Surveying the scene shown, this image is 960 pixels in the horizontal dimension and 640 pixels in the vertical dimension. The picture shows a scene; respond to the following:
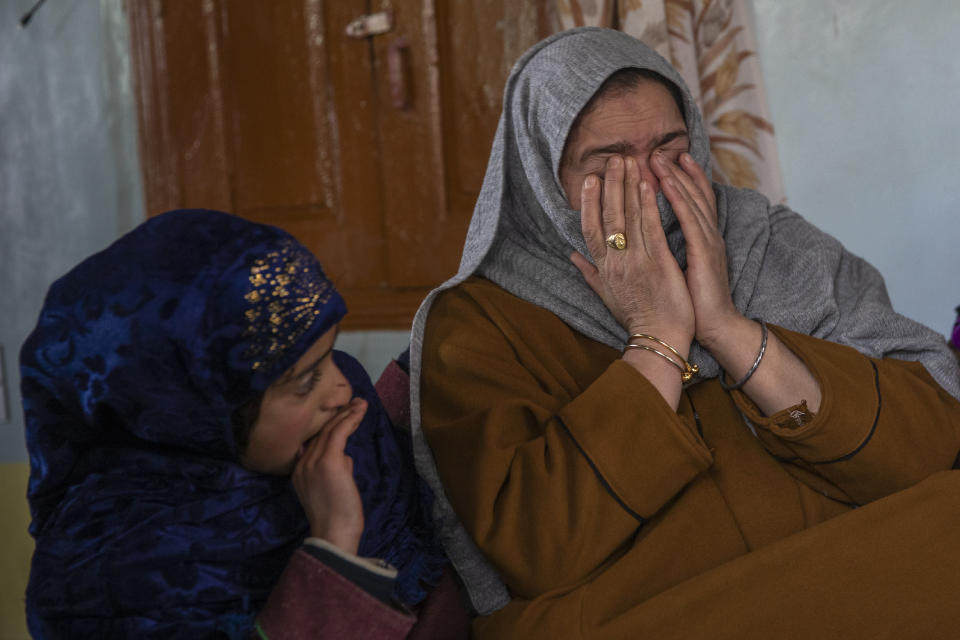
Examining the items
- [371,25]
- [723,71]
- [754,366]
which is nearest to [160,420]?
[754,366]

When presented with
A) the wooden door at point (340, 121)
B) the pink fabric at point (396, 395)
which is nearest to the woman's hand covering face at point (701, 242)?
the pink fabric at point (396, 395)

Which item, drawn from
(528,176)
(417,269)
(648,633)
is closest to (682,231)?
(528,176)

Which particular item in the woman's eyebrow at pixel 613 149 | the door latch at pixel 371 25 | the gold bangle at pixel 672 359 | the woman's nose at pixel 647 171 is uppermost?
the door latch at pixel 371 25

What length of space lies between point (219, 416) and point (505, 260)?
2.20ft

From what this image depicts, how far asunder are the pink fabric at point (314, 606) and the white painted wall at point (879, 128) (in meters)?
1.70

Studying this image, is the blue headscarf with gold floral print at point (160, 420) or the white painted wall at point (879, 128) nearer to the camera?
the blue headscarf with gold floral print at point (160, 420)

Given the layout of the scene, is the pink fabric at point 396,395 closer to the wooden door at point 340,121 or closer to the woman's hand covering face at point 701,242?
the woman's hand covering face at point 701,242

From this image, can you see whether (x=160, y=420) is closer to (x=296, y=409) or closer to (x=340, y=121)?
(x=296, y=409)

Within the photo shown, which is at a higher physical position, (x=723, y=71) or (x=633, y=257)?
(x=723, y=71)

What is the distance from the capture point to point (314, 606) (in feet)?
3.08

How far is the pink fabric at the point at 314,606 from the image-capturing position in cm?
94

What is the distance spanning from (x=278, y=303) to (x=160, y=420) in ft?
0.61

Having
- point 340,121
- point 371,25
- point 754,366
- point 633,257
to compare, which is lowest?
point 754,366

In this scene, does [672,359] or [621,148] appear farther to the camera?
[621,148]
